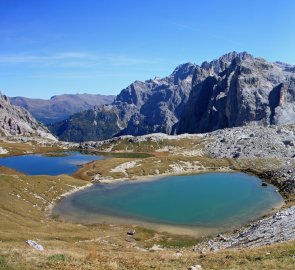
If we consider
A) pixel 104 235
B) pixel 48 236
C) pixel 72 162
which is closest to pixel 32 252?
pixel 48 236

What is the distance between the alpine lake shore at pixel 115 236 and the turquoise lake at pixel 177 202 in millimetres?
4801

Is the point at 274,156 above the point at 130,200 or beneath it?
above

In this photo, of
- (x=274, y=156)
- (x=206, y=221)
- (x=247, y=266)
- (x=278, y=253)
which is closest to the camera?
(x=247, y=266)

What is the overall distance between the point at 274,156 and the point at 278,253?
130 m

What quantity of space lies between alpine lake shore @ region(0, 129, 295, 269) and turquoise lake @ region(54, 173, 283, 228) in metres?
4.80

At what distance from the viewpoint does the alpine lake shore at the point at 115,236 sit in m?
30.2

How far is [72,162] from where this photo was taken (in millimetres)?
179500

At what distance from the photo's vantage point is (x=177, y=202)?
95.5 m

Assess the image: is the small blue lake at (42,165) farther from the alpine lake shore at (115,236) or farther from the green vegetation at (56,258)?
the green vegetation at (56,258)

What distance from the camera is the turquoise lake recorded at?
264 ft

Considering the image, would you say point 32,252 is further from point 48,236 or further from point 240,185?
point 240,185

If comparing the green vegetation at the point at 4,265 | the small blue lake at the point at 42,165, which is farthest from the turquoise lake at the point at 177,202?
the green vegetation at the point at 4,265

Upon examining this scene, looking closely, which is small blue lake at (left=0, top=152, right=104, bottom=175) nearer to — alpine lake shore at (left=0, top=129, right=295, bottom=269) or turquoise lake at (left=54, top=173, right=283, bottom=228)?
alpine lake shore at (left=0, top=129, right=295, bottom=269)

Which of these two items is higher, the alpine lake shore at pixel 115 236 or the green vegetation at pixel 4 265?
the green vegetation at pixel 4 265
